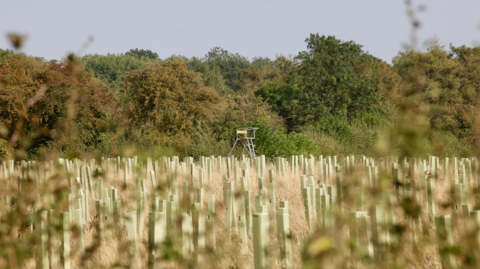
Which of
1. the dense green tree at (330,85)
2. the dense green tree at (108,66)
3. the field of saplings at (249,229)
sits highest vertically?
the dense green tree at (108,66)

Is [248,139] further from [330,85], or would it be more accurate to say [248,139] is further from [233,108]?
[330,85]

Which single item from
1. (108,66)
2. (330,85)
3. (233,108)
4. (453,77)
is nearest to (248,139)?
(233,108)

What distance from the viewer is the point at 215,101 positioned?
20203mm

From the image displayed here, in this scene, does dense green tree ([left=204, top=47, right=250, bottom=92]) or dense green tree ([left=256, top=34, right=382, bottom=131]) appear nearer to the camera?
dense green tree ([left=256, top=34, right=382, bottom=131])

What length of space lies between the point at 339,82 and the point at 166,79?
10.8 metres

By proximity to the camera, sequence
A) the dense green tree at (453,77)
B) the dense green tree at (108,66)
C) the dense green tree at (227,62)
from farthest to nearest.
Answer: the dense green tree at (227,62) → the dense green tree at (108,66) → the dense green tree at (453,77)

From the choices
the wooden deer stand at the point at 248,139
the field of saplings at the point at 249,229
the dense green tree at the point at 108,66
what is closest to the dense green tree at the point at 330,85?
the wooden deer stand at the point at 248,139

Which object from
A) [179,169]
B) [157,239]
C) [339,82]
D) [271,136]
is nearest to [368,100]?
[339,82]

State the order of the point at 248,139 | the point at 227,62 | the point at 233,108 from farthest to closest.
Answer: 1. the point at 227,62
2. the point at 233,108
3. the point at 248,139

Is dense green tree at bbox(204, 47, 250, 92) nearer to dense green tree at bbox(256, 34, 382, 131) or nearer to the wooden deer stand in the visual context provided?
dense green tree at bbox(256, 34, 382, 131)

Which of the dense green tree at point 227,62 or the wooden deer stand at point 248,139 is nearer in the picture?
the wooden deer stand at point 248,139

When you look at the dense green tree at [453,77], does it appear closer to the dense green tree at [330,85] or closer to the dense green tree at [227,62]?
the dense green tree at [330,85]

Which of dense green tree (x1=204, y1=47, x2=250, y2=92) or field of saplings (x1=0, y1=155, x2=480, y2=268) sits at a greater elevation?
dense green tree (x1=204, y1=47, x2=250, y2=92)

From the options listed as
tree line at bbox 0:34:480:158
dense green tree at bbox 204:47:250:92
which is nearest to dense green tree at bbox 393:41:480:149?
tree line at bbox 0:34:480:158
